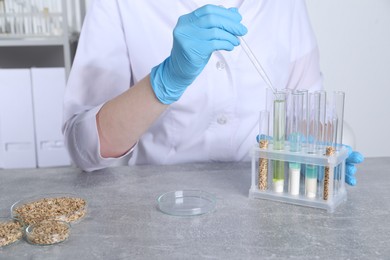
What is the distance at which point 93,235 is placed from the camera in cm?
96

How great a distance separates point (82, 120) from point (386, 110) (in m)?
2.08

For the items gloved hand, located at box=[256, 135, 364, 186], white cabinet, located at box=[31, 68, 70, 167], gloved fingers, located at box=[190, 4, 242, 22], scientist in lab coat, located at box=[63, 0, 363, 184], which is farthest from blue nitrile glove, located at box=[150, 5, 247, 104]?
white cabinet, located at box=[31, 68, 70, 167]

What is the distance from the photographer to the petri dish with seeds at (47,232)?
914 mm

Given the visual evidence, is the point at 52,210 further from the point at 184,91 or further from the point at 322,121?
the point at 322,121

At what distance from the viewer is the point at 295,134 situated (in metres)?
1.14

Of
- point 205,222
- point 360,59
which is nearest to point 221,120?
point 205,222

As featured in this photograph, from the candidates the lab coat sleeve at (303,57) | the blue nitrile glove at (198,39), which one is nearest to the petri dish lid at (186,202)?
the blue nitrile glove at (198,39)

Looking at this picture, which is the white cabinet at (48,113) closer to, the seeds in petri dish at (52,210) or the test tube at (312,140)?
the seeds in petri dish at (52,210)

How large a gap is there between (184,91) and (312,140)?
1.32ft

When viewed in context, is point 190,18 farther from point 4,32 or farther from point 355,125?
point 355,125

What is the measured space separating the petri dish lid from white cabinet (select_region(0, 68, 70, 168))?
1.41m

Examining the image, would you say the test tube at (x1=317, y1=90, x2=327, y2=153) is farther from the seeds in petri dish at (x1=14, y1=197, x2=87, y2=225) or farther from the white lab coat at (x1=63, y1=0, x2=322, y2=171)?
the seeds in petri dish at (x1=14, y1=197, x2=87, y2=225)

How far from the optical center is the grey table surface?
0.89 meters

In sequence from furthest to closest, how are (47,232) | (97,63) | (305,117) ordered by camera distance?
(97,63), (305,117), (47,232)
